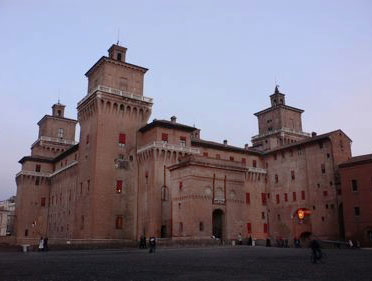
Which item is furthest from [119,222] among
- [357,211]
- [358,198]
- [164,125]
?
[358,198]

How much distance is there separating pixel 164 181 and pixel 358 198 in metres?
27.4

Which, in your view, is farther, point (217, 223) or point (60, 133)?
point (60, 133)

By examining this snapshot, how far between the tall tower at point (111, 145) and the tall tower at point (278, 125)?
1367 inches

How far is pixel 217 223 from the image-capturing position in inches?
2181

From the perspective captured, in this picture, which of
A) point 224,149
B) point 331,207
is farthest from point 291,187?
point 224,149

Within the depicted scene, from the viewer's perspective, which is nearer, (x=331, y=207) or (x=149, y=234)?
(x=149, y=234)

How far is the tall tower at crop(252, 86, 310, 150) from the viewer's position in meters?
85.2

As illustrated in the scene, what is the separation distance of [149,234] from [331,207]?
2863 cm

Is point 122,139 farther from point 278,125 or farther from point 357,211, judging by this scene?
point 278,125

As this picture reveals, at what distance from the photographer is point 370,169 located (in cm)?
5378

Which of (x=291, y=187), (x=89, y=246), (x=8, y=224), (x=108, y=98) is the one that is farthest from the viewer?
(x=8, y=224)

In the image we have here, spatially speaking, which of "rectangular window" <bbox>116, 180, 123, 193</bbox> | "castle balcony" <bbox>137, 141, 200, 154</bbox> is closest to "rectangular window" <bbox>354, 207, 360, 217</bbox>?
"castle balcony" <bbox>137, 141, 200, 154</bbox>

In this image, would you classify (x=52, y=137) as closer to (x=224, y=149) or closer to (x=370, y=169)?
(x=224, y=149)

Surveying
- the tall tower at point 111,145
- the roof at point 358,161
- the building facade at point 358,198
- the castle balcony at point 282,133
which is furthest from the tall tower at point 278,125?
the tall tower at point 111,145
